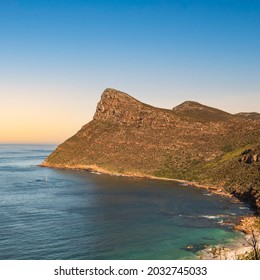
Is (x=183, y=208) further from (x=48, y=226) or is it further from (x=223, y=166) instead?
(x=223, y=166)

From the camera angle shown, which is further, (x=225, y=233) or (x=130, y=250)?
(x=225, y=233)

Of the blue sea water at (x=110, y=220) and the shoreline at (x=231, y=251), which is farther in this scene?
the blue sea water at (x=110, y=220)

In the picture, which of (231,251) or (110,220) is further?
(110,220)

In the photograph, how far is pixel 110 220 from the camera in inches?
A: 3469

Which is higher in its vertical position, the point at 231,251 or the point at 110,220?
the point at 231,251

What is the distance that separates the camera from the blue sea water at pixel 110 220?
64.2 m

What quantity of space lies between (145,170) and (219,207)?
261ft

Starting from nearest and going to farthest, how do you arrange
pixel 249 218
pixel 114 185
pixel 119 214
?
pixel 249 218 < pixel 119 214 < pixel 114 185

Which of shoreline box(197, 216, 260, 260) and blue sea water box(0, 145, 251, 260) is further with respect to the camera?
blue sea water box(0, 145, 251, 260)

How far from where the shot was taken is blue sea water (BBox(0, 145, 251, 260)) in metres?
64.2

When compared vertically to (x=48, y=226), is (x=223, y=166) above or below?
above

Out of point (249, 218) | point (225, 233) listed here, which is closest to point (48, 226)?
point (225, 233)

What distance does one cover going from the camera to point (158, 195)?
125 meters

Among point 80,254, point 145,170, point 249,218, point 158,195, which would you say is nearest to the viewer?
point 80,254
